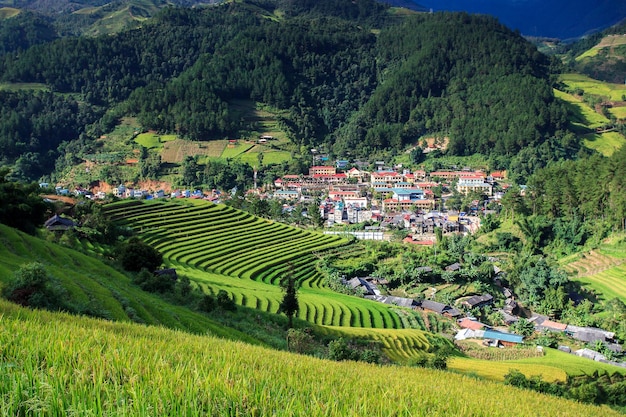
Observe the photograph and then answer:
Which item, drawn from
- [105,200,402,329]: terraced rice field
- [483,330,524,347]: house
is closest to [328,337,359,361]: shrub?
[105,200,402,329]: terraced rice field

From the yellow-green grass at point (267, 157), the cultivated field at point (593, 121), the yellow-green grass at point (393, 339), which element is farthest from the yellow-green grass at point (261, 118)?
the yellow-green grass at point (393, 339)

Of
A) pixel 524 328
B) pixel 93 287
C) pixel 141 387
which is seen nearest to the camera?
pixel 141 387

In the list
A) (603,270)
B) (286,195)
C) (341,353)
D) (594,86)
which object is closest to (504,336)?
(603,270)

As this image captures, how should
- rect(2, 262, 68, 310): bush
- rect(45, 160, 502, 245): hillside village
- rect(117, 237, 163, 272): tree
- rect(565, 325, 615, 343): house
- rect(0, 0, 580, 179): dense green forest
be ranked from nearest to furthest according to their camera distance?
rect(2, 262, 68, 310): bush < rect(117, 237, 163, 272): tree < rect(565, 325, 615, 343): house < rect(45, 160, 502, 245): hillside village < rect(0, 0, 580, 179): dense green forest

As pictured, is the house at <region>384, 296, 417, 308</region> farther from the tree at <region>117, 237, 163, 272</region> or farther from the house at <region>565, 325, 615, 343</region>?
the tree at <region>117, 237, 163, 272</region>

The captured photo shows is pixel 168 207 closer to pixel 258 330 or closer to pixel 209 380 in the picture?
pixel 258 330

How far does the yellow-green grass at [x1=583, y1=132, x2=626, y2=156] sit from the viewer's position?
199ft

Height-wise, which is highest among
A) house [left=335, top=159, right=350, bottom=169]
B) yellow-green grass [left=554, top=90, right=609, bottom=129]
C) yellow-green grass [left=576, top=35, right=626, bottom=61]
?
yellow-green grass [left=576, top=35, right=626, bottom=61]

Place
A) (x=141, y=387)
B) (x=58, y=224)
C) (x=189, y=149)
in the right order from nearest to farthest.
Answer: (x=141, y=387) → (x=58, y=224) → (x=189, y=149)

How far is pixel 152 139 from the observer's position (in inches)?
2601

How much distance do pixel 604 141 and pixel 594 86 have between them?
2204 centimetres

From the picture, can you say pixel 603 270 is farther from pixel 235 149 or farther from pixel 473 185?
pixel 235 149

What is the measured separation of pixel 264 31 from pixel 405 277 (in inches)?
3281

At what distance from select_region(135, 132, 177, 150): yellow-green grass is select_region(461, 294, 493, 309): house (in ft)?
165
